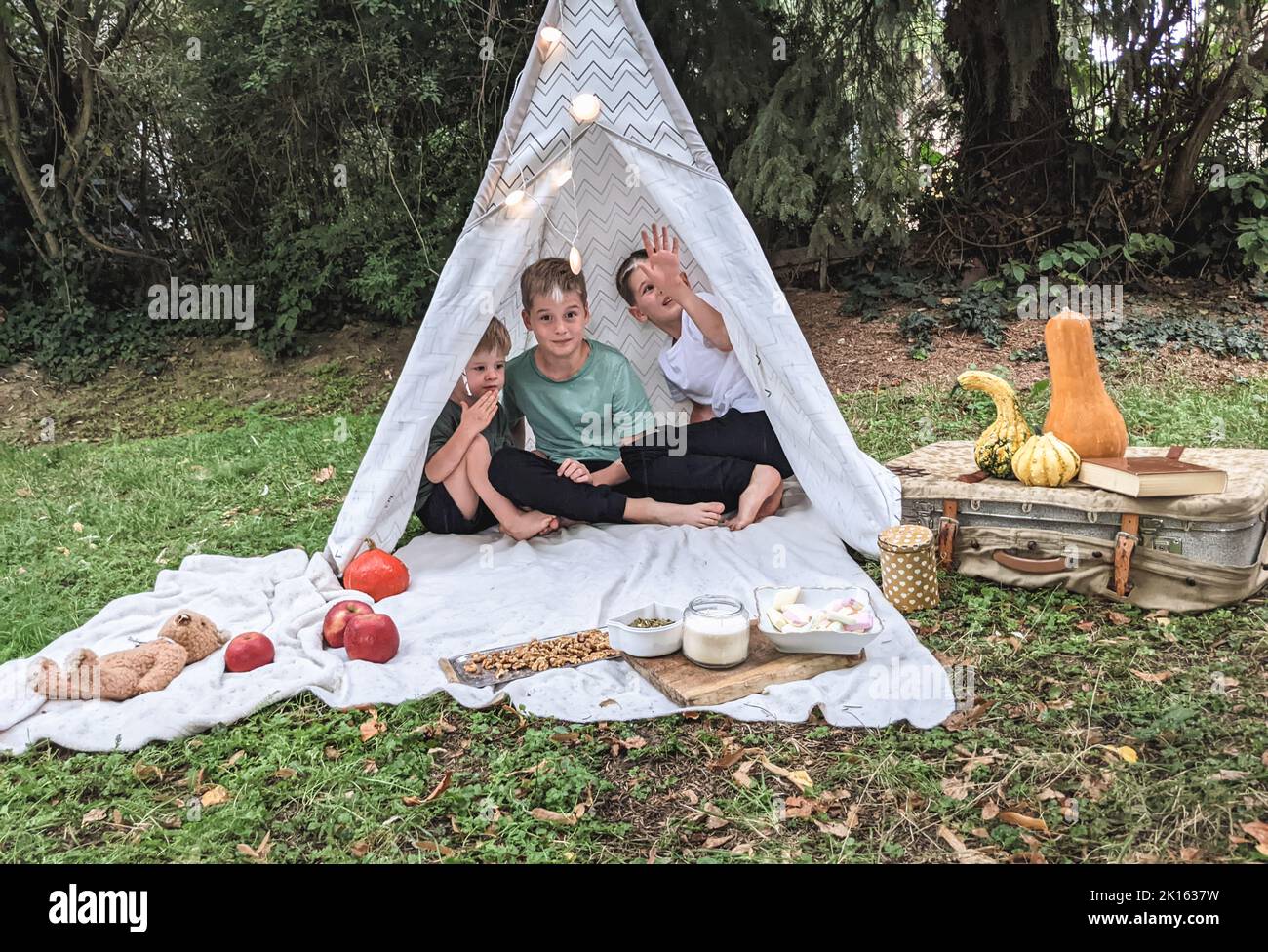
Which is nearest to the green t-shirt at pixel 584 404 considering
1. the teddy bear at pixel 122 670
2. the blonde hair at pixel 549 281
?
the blonde hair at pixel 549 281

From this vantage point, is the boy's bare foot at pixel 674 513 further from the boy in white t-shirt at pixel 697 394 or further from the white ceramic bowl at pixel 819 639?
the white ceramic bowl at pixel 819 639

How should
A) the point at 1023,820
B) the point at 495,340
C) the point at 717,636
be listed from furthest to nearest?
the point at 495,340 < the point at 717,636 < the point at 1023,820

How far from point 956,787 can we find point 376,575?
2.22m

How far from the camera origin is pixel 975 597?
11.5 ft

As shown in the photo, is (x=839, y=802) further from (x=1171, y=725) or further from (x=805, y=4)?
(x=805, y=4)

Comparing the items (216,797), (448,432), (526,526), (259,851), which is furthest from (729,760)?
(448,432)

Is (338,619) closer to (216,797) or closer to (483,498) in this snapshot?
(216,797)

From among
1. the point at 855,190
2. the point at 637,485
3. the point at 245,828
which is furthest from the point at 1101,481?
the point at 855,190

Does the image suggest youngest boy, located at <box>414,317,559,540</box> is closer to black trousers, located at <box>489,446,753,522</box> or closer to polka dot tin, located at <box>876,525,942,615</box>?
black trousers, located at <box>489,446,753,522</box>

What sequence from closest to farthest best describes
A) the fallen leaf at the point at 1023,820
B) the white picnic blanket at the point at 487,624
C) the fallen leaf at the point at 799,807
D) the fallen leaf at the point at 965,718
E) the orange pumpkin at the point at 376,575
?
the fallen leaf at the point at 1023,820, the fallen leaf at the point at 799,807, the fallen leaf at the point at 965,718, the white picnic blanket at the point at 487,624, the orange pumpkin at the point at 376,575

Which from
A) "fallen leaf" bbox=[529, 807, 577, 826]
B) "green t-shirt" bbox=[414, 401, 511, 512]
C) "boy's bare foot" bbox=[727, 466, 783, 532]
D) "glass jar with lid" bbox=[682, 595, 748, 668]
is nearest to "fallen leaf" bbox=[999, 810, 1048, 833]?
"glass jar with lid" bbox=[682, 595, 748, 668]

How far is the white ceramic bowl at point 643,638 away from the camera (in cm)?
302

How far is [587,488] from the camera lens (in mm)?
4359

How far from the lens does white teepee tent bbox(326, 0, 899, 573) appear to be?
12.5 ft
